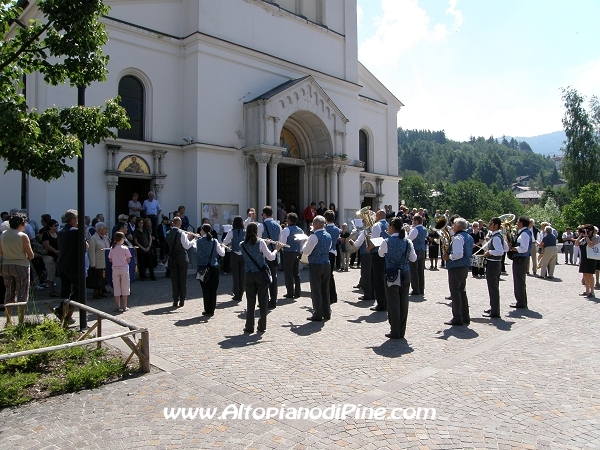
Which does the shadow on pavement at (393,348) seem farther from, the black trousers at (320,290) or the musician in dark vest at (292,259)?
the musician in dark vest at (292,259)

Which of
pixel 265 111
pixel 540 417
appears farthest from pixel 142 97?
pixel 540 417

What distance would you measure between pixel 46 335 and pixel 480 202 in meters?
105

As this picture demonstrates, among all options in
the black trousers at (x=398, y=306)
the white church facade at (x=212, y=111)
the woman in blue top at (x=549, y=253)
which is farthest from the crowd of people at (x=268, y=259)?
the white church facade at (x=212, y=111)

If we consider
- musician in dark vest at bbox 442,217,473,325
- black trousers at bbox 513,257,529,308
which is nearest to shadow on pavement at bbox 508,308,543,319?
black trousers at bbox 513,257,529,308

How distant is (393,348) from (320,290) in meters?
2.28

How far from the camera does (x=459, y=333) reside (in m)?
8.43

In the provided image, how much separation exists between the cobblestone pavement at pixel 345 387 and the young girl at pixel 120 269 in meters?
0.51

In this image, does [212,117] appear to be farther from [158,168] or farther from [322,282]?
[322,282]

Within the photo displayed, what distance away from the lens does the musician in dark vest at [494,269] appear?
32.3 ft

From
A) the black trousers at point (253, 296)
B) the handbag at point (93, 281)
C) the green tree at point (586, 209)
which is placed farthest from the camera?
the green tree at point (586, 209)

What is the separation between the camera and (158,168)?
1800cm

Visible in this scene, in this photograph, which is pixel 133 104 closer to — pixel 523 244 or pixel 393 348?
pixel 523 244

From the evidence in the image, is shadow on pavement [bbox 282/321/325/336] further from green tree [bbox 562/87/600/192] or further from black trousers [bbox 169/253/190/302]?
green tree [bbox 562/87/600/192]

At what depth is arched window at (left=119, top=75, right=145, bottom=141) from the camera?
703 inches
